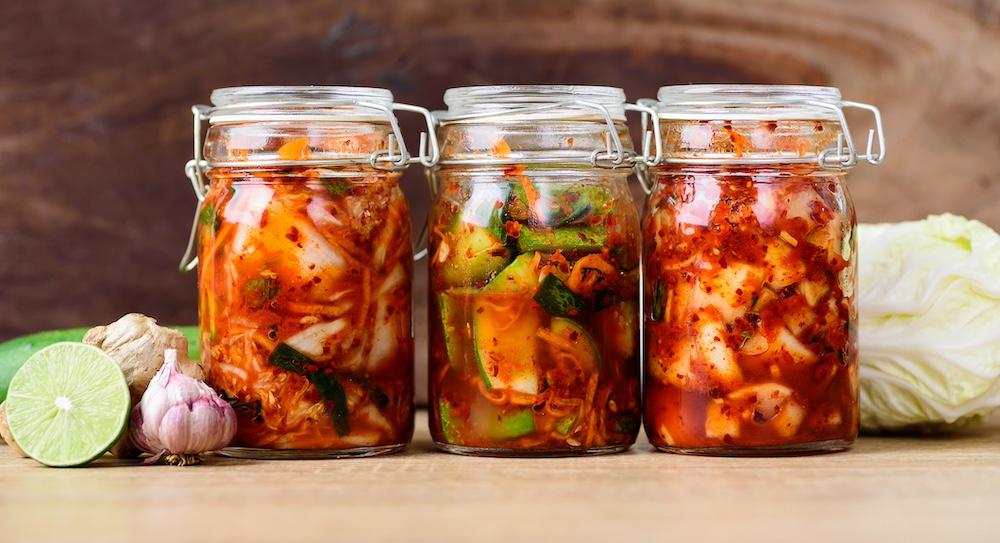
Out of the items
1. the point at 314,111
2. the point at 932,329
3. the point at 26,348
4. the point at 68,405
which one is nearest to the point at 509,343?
the point at 314,111

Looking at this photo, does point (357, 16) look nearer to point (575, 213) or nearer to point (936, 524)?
point (575, 213)

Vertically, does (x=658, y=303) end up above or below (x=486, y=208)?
below

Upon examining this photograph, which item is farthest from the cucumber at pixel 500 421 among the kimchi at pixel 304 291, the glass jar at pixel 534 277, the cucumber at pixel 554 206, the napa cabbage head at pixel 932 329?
the napa cabbage head at pixel 932 329

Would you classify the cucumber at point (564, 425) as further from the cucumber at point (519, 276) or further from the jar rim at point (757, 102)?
the jar rim at point (757, 102)

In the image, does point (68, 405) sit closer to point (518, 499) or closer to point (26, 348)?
point (26, 348)

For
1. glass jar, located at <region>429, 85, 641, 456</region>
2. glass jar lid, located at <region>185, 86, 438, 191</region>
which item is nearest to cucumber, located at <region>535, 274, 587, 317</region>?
glass jar, located at <region>429, 85, 641, 456</region>

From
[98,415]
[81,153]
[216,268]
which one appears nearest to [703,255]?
[216,268]

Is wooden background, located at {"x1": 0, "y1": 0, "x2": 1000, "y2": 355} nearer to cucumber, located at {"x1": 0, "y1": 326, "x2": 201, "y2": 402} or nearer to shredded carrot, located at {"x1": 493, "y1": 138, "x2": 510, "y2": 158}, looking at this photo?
cucumber, located at {"x1": 0, "y1": 326, "x2": 201, "y2": 402}
